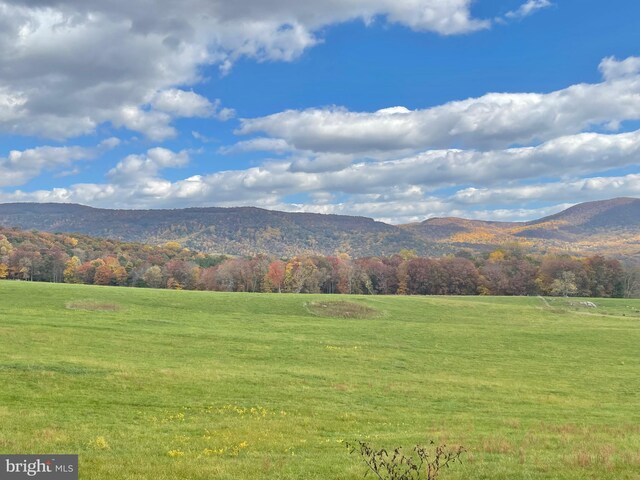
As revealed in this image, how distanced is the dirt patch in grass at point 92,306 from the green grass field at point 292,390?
17.7 inches

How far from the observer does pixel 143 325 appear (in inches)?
2005

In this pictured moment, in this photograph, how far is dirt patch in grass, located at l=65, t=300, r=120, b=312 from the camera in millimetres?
58500

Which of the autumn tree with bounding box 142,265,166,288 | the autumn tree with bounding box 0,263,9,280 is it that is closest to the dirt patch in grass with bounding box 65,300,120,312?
the autumn tree with bounding box 142,265,166,288

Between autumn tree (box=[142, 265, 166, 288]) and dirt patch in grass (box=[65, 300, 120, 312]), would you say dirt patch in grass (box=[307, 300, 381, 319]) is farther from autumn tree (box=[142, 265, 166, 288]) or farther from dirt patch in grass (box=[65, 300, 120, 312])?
autumn tree (box=[142, 265, 166, 288])

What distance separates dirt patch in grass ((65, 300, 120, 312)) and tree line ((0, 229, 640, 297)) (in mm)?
76801

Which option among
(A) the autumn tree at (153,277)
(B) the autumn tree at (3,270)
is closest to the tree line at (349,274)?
(B) the autumn tree at (3,270)

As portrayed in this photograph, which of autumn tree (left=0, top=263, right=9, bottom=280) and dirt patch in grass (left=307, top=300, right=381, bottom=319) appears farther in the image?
autumn tree (left=0, top=263, right=9, bottom=280)

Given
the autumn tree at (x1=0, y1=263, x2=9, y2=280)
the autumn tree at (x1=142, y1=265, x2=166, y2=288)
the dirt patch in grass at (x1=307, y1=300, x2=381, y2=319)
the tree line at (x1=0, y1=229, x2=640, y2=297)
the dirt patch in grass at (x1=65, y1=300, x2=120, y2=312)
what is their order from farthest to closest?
the autumn tree at (x1=0, y1=263, x2=9, y2=280), the autumn tree at (x1=142, y1=265, x2=166, y2=288), the tree line at (x1=0, y1=229, x2=640, y2=297), the dirt patch in grass at (x1=307, y1=300, x2=381, y2=319), the dirt patch in grass at (x1=65, y1=300, x2=120, y2=312)

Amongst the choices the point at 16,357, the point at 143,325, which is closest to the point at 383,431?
the point at 16,357

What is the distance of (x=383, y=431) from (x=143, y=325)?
119 ft

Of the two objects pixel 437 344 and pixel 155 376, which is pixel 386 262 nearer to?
pixel 437 344

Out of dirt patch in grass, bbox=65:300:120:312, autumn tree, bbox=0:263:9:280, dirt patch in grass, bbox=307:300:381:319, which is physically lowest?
dirt patch in grass, bbox=307:300:381:319

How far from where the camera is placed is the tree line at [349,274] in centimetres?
13162

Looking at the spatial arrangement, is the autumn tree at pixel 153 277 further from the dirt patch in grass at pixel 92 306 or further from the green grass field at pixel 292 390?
the dirt patch in grass at pixel 92 306
